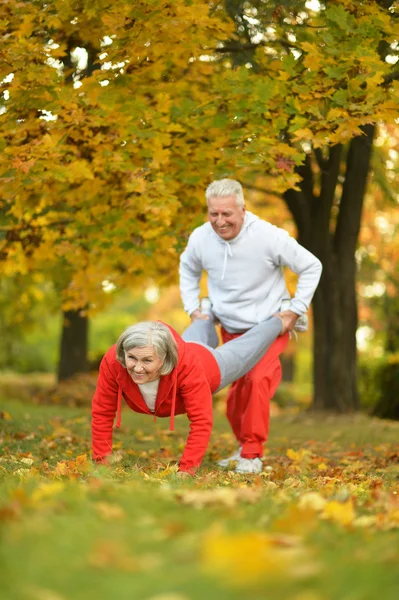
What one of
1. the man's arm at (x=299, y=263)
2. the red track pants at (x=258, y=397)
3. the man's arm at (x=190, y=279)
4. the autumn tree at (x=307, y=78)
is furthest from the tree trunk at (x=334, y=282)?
the red track pants at (x=258, y=397)

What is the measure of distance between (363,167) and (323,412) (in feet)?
10.8

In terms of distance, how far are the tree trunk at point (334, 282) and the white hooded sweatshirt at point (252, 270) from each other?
5058 millimetres

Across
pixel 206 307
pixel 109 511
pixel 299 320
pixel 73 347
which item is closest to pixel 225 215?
pixel 206 307

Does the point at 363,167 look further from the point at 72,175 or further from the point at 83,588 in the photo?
the point at 83,588

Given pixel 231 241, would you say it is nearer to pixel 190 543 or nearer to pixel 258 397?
pixel 258 397

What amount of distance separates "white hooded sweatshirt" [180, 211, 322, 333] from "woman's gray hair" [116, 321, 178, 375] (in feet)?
4.23

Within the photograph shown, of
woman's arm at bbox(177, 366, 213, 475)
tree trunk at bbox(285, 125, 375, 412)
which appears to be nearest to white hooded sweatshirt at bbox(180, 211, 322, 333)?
woman's arm at bbox(177, 366, 213, 475)

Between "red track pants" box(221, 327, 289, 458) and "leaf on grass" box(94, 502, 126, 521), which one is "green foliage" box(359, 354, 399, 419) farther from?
"leaf on grass" box(94, 502, 126, 521)

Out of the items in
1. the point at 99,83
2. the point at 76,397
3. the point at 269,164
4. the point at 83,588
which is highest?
the point at 99,83

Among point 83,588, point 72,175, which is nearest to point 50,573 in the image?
point 83,588

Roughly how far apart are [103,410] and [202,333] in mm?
1172

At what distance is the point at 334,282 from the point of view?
11914 mm

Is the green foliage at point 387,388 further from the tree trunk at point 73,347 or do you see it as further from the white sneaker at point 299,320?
the white sneaker at point 299,320

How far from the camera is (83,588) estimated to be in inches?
92.0
